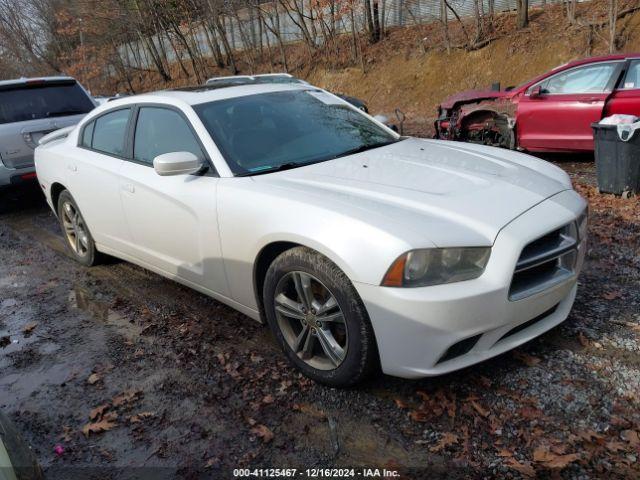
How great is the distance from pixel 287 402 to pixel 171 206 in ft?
5.21

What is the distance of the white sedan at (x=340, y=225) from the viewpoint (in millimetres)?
2621

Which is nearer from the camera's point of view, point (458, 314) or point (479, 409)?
point (458, 314)

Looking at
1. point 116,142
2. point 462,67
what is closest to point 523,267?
point 116,142

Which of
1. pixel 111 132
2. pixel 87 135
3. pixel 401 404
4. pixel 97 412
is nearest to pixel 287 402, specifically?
pixel 401 404

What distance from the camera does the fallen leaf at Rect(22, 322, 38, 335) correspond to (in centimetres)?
423

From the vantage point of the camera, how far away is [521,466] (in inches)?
95.0

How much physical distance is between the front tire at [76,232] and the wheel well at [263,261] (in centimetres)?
251

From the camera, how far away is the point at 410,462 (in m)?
2.54

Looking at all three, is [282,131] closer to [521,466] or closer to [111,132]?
[111,132]

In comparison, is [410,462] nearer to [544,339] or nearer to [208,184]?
[544,339]

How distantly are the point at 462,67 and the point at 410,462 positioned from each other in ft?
50.1

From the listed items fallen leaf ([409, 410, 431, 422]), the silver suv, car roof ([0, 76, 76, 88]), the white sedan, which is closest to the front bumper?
the white sedan

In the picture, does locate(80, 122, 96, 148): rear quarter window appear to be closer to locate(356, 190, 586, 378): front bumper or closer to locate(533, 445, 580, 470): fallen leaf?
locate(356, 190, 586, 378): front bumper

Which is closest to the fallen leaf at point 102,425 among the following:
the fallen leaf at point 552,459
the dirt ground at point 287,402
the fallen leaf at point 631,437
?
the dirt ground at point 287,402
